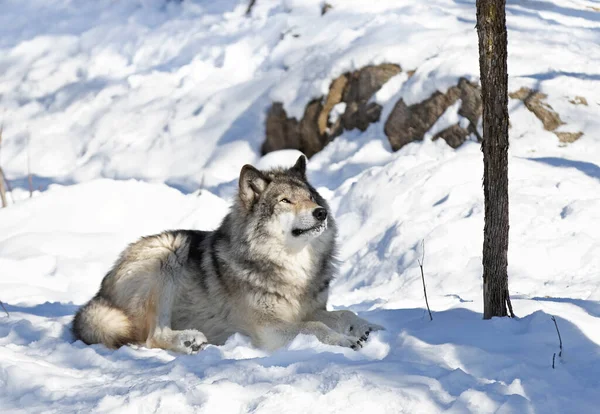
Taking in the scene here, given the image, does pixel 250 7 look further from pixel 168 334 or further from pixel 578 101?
pixel 168 334

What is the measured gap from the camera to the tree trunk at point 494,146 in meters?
5.24

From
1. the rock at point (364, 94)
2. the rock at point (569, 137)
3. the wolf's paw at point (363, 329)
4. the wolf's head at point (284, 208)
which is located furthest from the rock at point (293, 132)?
the wolf's paw at point (363, 329)

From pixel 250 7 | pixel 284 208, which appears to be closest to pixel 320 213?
pixel 284 208

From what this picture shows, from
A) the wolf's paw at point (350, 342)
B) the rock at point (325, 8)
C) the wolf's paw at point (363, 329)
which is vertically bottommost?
the wolf's paw at point (363, 329)

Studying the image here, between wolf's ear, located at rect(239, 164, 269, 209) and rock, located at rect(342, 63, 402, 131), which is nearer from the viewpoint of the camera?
wolf's ear, located at rect(239, 164, 269, 209)

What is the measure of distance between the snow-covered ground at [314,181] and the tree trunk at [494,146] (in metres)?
0.29

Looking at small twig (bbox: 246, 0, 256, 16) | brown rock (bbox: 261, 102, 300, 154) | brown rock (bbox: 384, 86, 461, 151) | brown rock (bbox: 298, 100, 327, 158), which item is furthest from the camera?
small twig (bbox: 246, 0, 256, 16)

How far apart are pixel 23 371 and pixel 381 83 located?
25.5ft

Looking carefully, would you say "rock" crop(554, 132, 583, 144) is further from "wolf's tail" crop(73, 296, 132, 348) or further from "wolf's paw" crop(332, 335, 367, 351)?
"wolf's tail" crop(73, 296, 132, 348)

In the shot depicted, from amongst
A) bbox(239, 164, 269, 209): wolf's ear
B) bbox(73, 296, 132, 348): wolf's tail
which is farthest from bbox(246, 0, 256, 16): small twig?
bbox(73, 296, 132, 348): wolf's tail

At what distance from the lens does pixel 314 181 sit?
1125cm

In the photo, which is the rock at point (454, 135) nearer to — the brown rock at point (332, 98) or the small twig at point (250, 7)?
the brown rock at point (332, 98)

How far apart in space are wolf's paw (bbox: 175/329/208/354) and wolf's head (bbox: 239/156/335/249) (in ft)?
2.83

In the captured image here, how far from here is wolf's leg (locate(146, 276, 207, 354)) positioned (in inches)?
228
